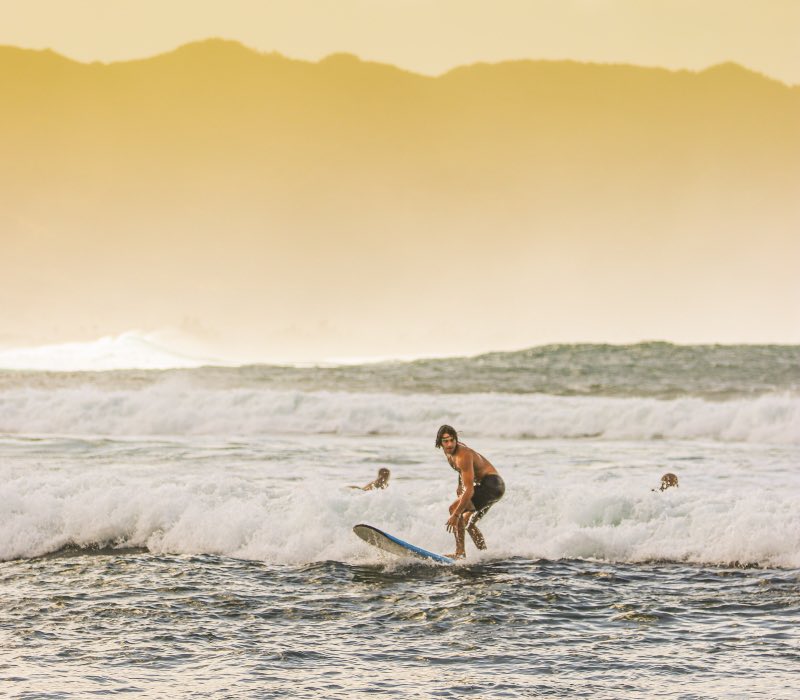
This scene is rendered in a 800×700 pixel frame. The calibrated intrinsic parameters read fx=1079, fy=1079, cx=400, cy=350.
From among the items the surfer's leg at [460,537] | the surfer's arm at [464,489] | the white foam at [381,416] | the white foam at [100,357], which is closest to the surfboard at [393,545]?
the surfer's leg at [460,537]

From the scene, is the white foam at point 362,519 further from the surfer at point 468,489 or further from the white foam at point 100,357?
the white foam at point 100,357

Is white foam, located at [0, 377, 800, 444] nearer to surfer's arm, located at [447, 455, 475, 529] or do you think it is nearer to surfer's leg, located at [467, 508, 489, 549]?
surfer's leg, located at [467, 508, 489, 549]

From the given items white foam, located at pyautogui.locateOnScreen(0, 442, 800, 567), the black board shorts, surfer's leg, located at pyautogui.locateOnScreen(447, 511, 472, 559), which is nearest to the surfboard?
surfer's leg, located at pyautogui.locateOnScreen(447, 511, 472, 559)

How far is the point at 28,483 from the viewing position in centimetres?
1456

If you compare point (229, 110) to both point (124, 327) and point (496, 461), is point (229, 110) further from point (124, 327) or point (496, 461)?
point (496, 461)

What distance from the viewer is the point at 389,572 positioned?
11297 millimetres

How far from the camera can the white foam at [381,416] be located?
26.5 meters

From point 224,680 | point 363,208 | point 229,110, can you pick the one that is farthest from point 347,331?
point 224,680

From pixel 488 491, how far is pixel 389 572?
147cm

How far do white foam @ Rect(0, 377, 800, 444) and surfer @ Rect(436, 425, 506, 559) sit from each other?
14139 millimetres

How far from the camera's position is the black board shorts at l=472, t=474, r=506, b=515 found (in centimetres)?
1192

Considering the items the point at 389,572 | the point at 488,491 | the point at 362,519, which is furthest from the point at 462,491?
the point at 362,519

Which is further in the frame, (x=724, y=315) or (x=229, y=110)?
(x=229, y=110)

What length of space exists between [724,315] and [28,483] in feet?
250
